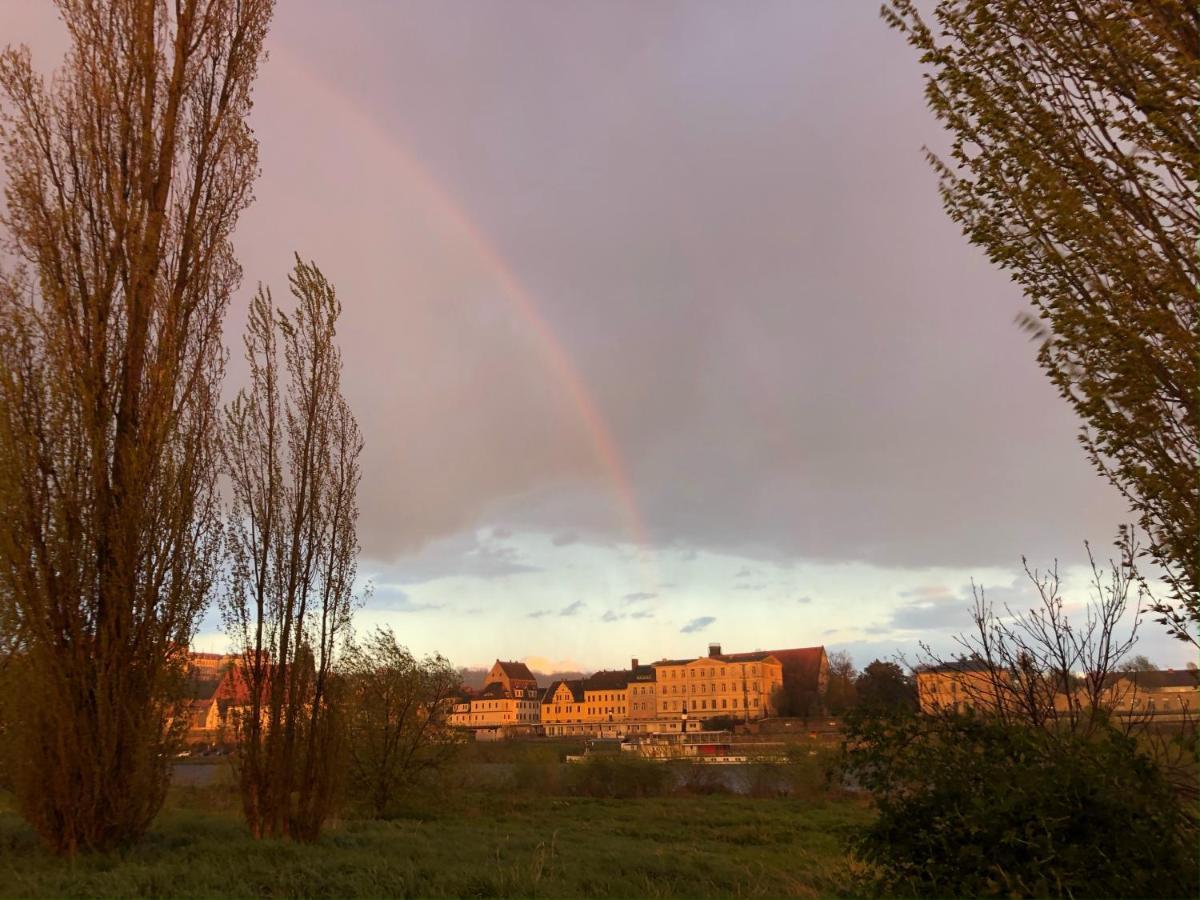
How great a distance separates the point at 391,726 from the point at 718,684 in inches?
3492

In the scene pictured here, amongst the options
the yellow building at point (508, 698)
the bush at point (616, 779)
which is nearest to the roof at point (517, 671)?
the yellow building at point (508, 698)

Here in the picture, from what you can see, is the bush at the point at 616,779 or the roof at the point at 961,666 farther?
the bush at the point at 616,779

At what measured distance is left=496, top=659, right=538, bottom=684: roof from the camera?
12669 centimetres

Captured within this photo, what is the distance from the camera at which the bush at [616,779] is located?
34.2 meters

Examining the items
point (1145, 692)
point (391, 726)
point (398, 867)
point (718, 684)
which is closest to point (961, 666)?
point (1145, 692)

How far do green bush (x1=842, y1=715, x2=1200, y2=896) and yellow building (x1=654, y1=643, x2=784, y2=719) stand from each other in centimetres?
9985

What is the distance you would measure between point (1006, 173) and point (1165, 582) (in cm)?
260

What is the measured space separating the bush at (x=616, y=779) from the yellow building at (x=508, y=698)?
253ft

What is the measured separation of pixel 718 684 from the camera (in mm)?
106375

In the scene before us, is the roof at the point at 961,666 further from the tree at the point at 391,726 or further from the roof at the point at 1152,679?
the tree at the point at 391,726

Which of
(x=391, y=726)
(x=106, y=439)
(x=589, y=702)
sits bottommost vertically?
(x=589, y=702)

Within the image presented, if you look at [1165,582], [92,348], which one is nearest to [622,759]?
[92,348]

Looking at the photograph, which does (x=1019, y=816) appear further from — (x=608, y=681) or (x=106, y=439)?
(x=608, y=681)

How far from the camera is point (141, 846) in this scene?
8336 mm
